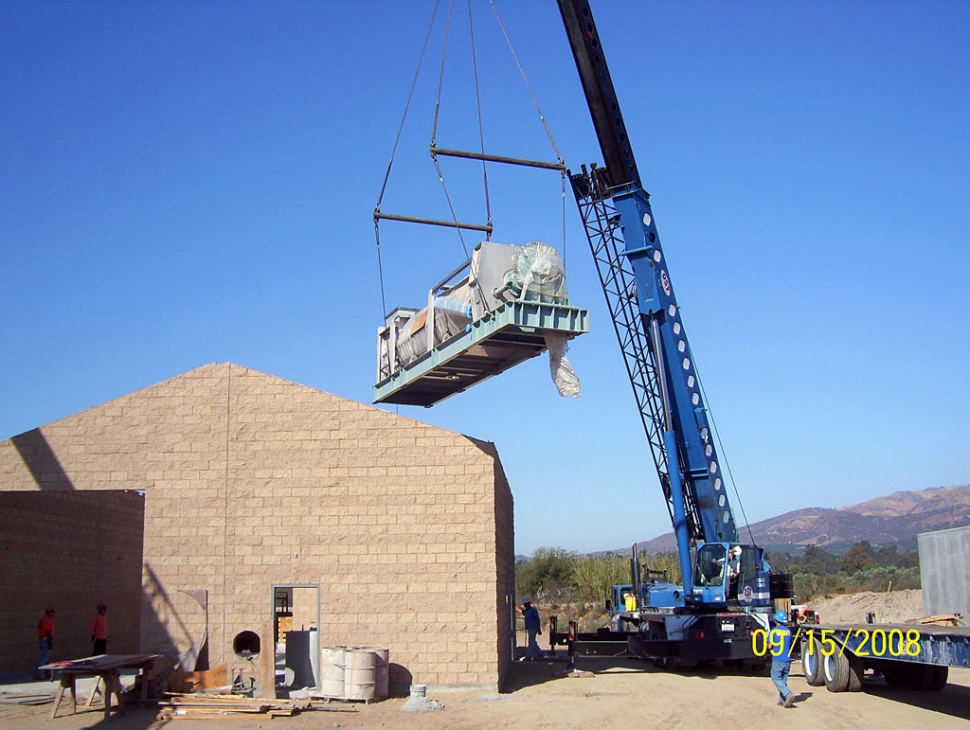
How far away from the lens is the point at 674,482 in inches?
830

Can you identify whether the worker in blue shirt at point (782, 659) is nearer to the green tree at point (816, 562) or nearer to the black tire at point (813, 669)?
the black tire at point (813, 669)

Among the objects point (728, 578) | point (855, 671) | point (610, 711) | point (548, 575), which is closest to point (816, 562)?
point (548, 575)

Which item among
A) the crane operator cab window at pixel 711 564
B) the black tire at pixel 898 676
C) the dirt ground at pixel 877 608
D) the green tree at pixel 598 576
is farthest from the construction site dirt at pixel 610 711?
the green tree at pixel 598 576

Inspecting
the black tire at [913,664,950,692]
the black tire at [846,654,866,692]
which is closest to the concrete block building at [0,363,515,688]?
the black tire at [846,654,866,692]

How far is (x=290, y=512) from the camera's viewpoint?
18.1 meters

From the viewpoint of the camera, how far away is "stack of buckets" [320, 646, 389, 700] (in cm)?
1653

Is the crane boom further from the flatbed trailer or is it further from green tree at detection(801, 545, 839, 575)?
green tree at detection(801, 545, 839, 575)

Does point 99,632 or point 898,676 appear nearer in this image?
point 898,676

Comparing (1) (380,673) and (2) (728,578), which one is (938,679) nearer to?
(2) (728,578)

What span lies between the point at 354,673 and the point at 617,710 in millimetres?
4515

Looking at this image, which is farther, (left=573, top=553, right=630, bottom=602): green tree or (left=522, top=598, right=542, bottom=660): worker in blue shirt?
(left=573, top=553, right=630, bottom=602): green tree

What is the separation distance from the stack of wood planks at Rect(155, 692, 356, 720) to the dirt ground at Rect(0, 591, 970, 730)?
146 mm

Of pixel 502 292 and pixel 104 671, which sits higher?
pixel 502 292

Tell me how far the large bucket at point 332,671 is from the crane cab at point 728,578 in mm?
7978
